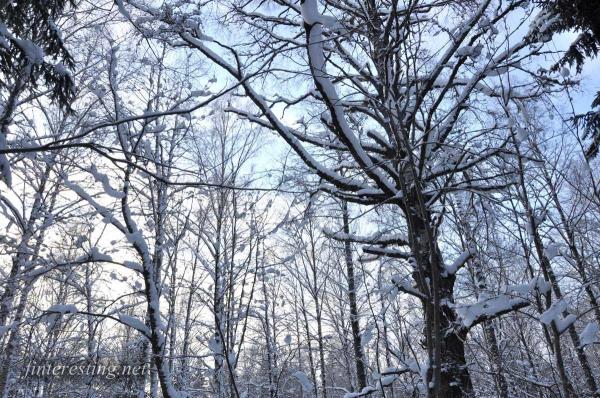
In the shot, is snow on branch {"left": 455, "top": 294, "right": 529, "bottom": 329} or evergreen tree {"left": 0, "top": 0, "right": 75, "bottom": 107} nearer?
snow on branch {"left": 455, "top": 294, "right": 529, "bottom": 329}

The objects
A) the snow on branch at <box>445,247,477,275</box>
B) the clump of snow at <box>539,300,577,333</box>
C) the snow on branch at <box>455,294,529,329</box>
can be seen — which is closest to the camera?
the clump of snow at <box>539,300,577,333</box>

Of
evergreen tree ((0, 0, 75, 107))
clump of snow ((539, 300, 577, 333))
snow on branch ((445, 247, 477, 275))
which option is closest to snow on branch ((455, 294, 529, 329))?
snow on branch ((445, 247, 477, 275))

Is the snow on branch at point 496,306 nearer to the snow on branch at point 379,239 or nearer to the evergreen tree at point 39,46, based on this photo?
the snow on branch at point 379,239

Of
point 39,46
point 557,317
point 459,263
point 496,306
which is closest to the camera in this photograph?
point 557,317

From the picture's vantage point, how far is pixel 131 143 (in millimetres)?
6133

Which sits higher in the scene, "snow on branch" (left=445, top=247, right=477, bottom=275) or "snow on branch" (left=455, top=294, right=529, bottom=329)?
"snow on branch" (left=445, top=247, right=477, bottom=275)

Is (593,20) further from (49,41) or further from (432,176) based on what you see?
(49,41)

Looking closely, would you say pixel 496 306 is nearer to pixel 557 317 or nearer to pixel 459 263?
pixel 459 263

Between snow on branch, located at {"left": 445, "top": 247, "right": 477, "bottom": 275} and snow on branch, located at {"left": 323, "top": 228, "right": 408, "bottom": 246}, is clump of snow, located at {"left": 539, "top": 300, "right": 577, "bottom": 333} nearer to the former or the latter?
snow on branch, located at {"left": 445, "top": 247, "right": 477, "bottom": 275}

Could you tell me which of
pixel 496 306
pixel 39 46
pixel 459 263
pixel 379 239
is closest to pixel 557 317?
pixel 496 306

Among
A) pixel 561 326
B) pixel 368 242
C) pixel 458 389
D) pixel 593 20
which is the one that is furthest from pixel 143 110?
pixel 593 20

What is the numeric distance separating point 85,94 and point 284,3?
591 cm

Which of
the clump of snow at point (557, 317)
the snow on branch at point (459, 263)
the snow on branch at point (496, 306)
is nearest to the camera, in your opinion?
the clump of snow at point (557, 317)

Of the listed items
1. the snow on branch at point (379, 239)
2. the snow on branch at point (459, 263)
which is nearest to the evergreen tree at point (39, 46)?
the snow on branch at point (379, 239)
